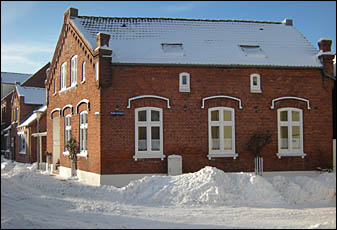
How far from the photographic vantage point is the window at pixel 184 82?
1744 centimetres

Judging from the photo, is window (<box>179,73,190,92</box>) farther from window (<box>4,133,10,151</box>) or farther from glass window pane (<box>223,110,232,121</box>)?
window (<box>4,133,10,151</box>)

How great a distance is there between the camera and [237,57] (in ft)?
59.8

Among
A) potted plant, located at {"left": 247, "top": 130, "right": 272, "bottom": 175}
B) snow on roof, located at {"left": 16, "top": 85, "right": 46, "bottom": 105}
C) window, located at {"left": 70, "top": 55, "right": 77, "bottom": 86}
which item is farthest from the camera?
snow on roof, located at {"left": 16, "top": 85, "right": 46, "bottom": 105}

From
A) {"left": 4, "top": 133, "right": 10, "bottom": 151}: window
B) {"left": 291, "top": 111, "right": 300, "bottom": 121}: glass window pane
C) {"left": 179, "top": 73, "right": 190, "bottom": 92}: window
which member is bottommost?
{"left": 4, "top": 133, "right": 10, "bottom": 151}: window

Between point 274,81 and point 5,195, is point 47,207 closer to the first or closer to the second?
point 5,195

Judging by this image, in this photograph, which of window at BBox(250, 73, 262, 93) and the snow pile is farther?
window at BBox(250, 73, 262, 93)

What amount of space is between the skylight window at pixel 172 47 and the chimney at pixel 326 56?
6.64m

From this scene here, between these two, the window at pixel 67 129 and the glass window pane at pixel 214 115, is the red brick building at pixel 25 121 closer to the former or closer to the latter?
the window at pixel 67 129

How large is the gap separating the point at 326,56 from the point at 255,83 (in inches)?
142

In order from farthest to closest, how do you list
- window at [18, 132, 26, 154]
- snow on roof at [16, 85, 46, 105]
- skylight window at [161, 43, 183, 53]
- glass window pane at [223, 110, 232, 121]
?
snow on roof at [16, 85, 46, 105] → window at [18, 132, 26, 154] → skylight window at [161, 43, 183, 53] → glass window pane at [223, 110, 232, 121]

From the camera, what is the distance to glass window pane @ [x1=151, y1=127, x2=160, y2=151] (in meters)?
17.1

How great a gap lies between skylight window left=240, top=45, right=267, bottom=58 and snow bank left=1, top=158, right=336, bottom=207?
635 centimetres

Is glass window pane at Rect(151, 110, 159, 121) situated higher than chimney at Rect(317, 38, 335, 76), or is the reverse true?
chimney at Rect(317, 38, 335, 76)

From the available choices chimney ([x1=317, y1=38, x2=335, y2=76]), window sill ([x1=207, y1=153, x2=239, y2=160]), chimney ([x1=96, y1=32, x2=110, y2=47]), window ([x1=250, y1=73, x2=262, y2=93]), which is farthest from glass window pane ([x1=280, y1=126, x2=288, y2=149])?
chimney ([x1=96, y1=32, x2=110, y2=47])
